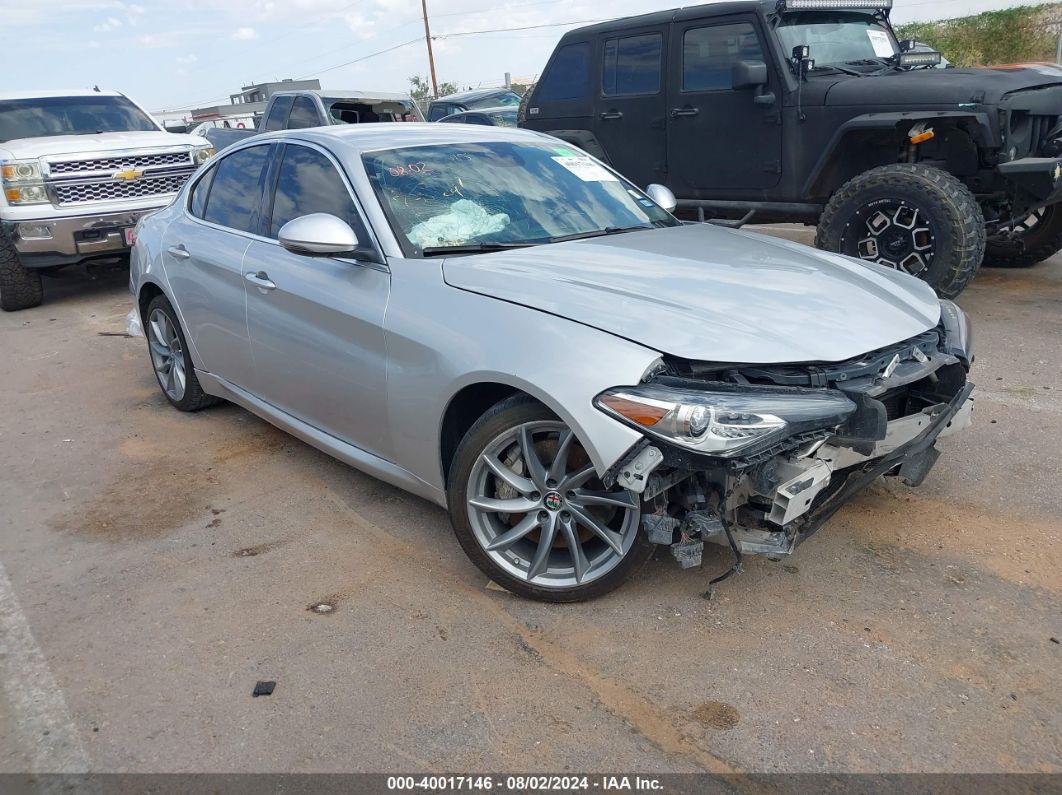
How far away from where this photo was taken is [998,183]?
6312 mm

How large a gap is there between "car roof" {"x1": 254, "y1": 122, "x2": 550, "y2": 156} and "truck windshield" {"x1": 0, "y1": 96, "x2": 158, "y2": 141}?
6.20 meters

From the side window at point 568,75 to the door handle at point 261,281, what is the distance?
5.00 m

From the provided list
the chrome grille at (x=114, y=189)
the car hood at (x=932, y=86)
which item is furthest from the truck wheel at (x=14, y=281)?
the car hood at (x=932, y=86)

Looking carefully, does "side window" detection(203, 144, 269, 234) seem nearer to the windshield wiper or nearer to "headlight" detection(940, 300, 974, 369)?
the windshield wiper

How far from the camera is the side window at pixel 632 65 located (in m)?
7.61

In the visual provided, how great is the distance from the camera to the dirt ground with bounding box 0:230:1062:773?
2477 mm

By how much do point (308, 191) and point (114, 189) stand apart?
18.7ft

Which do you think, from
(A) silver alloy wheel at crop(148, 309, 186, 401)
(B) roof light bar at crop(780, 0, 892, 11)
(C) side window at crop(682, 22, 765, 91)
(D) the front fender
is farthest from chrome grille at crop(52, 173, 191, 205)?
(D) the front fender

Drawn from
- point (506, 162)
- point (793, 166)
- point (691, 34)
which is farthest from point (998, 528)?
point (691, 34)

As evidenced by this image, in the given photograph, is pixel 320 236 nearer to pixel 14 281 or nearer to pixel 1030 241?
pixel 1030 241

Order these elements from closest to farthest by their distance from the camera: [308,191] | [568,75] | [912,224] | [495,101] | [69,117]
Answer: [308,191]
[912,224]
[568,75]
[69,117]
[495,101]

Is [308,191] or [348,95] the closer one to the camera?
[308,191]

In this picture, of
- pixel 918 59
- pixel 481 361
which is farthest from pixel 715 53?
pixel 481 361

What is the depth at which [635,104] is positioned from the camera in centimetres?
779
